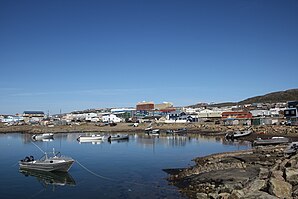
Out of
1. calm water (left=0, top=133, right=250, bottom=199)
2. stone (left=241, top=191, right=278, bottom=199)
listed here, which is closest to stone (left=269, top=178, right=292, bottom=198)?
stone (left=241, top=191, right=278, bottom=199)

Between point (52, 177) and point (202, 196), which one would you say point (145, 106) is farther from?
point (202, 196)

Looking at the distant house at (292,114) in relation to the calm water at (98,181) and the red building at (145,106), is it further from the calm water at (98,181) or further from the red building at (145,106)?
the red building at (145,106)

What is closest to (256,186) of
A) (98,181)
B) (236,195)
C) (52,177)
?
(236,195)

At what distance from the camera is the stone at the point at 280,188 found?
13.4 metres

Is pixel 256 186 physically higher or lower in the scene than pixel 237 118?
lower

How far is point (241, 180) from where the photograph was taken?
1812 centimetres

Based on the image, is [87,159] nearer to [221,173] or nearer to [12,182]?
[12,182]

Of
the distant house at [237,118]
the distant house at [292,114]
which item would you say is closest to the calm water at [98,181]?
the distant house at [292,114]

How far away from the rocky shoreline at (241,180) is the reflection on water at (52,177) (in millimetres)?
8291

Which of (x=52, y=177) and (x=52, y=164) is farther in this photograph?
(x=52, y=164)

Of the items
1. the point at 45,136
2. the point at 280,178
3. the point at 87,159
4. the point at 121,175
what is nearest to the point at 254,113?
the point at 45,136

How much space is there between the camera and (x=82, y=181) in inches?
941

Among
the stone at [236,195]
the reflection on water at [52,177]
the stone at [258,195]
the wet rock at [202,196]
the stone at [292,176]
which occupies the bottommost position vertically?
the reflection on water at [52,177]

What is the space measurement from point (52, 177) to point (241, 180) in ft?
52.4
